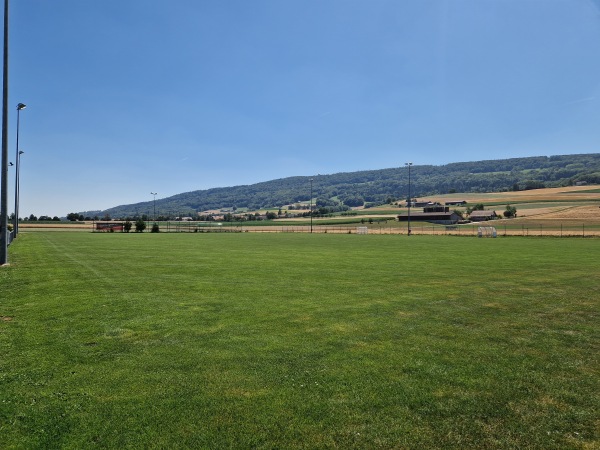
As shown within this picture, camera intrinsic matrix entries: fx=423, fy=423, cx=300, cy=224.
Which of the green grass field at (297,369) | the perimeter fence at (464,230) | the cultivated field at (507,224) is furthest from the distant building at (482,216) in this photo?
the green grass field at (297,369)

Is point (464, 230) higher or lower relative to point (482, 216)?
lower

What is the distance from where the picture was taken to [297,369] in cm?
636

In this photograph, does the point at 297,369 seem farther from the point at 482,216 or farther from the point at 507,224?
the point at 482,216

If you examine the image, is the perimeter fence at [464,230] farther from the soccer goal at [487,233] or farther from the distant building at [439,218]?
the distant building at [439,218]

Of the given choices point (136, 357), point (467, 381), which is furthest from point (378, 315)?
point (136, 357)

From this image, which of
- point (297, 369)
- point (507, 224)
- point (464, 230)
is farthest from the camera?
point (507, 224)

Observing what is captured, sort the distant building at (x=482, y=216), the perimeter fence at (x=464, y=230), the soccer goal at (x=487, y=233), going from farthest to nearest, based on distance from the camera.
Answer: the distant building at (x=482, y=216)
the perimeter fence at (x=464, y=230)
the soccer goal at (x=487, y=233)

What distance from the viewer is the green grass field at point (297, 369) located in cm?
456

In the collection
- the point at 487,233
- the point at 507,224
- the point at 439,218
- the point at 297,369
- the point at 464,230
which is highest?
the point at 439,218

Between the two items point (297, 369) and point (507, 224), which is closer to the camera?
point (297, 369)

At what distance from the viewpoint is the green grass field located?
4.56 meters

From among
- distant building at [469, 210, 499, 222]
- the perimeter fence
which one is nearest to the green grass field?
the perimeter fence

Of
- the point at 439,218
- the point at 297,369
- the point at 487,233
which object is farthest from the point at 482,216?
the point at 297,369

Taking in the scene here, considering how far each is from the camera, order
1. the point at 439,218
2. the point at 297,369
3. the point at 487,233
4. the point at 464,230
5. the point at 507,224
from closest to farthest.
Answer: the point at 297,369 < the point at 487,233 < the point at 464,230 < the point at 507,224 < the point at 439,218
